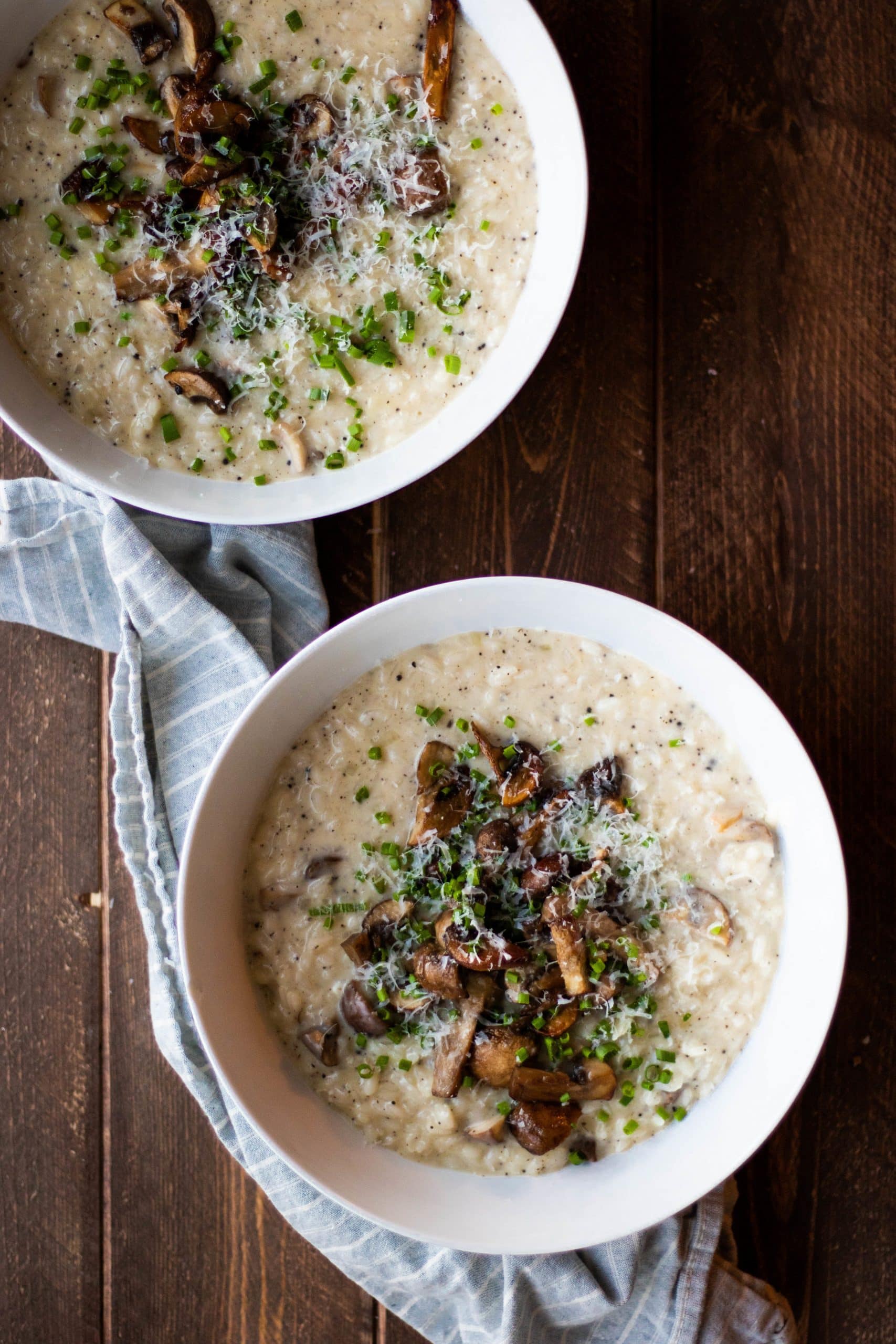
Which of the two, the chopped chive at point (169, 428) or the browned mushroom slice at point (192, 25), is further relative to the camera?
the chopped chive at point (169, 428)

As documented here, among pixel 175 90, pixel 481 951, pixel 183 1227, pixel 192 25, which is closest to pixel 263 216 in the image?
pixel 175 90

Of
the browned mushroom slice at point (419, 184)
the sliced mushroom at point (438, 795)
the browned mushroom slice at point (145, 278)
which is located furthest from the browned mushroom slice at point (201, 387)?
the sliced mushroom at point (438, 795)

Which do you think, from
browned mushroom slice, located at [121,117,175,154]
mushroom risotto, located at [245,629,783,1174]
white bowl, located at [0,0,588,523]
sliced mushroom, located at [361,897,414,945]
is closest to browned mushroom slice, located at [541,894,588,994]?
mushroom risotto, located at [245,629,783,1174]

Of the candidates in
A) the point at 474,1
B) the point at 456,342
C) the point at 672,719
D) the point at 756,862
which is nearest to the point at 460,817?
the point at 672,719

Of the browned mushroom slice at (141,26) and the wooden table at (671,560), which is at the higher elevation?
the browned mushroom slice at (141,26)

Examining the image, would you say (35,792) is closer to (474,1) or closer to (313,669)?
(313,669)

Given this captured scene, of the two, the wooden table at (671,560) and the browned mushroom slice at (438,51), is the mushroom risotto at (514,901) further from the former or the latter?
the browned mushroom slice at (438,51)
